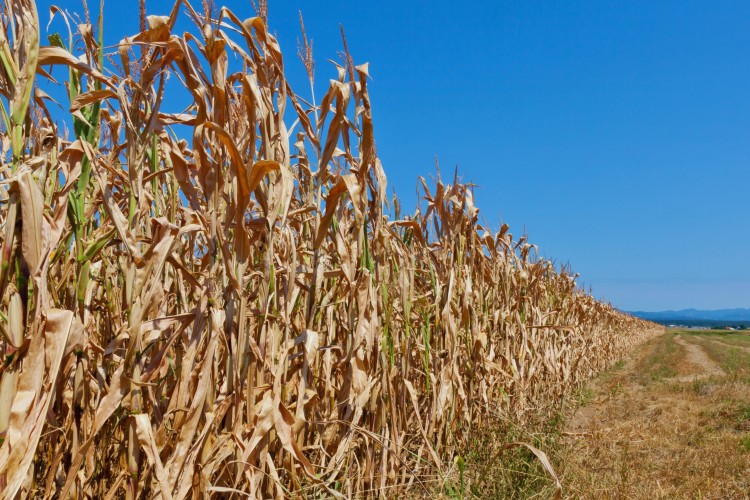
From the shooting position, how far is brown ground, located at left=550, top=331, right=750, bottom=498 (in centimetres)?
409

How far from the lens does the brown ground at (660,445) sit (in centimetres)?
409

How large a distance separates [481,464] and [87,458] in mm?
2494

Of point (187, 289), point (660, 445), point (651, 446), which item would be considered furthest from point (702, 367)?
point (187, 289)

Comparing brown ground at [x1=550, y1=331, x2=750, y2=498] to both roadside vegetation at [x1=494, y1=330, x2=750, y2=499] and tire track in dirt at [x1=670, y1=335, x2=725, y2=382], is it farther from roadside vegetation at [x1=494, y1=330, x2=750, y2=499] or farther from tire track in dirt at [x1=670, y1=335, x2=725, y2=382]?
tire track in dirt at [x1=670, y1=335, x2=725, y2=382]

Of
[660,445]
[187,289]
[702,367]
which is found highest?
[187,289]

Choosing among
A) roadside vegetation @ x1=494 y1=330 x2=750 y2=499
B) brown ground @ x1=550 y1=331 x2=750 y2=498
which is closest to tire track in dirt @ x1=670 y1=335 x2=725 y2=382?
brown ground @ x1=550 y1=331 x2=750 y2=498

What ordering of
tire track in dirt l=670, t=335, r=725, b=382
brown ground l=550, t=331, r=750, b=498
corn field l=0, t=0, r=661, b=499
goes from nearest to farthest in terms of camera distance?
corn field l=0, t=0, r=661, b=499, brown ground l=550, t=331, r=750, b=498, tire track in dirt l=670, t=335, r=725, b=382

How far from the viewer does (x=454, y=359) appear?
363 cm

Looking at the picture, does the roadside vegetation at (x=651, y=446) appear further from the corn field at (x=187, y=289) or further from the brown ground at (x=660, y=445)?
the corn field at (x=187, y=289)

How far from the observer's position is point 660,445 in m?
5.89

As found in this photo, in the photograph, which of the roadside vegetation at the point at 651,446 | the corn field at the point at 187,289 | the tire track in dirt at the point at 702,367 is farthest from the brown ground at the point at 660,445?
the tire track in dirt at the point at 702,367

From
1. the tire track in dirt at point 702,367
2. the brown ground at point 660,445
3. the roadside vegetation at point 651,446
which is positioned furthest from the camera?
the tire track in dirt at point 702,367

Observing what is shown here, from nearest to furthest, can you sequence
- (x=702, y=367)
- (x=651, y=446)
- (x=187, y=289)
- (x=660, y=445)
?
(x=187, y=289)
(x=651, y=446)
(x=660, y=445)
(x=702, y=367)

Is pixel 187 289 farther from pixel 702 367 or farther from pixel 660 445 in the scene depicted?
pixel 702 367
